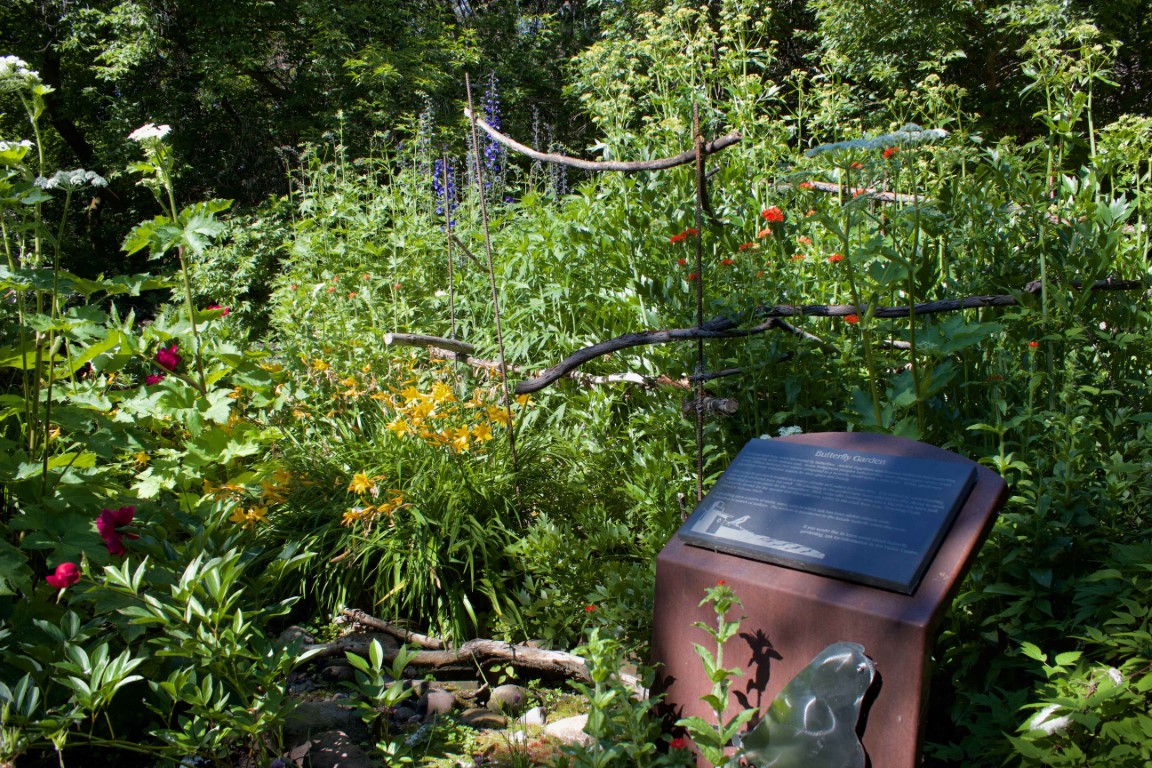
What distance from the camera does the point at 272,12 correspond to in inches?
508

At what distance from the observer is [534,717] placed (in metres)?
2.53

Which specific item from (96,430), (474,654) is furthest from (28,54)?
(474,654)

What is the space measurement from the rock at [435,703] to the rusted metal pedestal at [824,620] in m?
0.84

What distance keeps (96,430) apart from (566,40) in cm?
1562

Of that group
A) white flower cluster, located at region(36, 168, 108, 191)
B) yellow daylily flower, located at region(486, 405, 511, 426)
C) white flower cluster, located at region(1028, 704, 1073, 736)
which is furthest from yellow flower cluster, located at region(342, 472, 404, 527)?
white flower cluster, located at region(1028, 704, 1073, 736)

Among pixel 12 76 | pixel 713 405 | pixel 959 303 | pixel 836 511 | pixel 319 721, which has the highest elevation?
pixel 12 76

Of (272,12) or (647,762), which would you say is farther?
(272,12)

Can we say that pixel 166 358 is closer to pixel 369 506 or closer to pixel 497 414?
pixel 369 506

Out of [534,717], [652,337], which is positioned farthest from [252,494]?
[652,337]

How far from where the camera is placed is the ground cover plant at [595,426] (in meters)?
1.92

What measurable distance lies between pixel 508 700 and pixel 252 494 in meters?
1.17

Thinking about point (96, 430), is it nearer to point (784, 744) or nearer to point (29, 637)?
point (29, 637)

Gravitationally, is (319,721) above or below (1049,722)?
below

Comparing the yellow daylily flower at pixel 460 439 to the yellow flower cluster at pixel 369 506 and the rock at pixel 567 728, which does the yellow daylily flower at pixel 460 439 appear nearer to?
the yellow flower cluster at pixel 369 506
